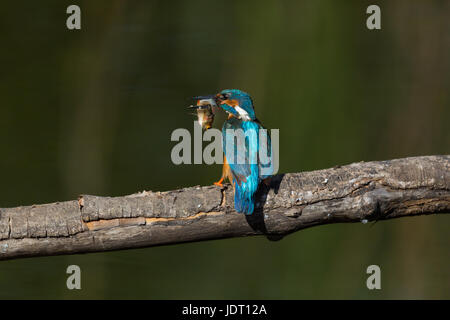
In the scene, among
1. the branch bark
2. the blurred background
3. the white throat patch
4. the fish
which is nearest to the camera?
the branch bark

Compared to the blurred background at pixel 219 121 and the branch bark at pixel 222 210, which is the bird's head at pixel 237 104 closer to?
the branch bark at pixel 222 210

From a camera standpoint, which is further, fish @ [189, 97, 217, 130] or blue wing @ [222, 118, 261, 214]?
fish @ [189, 97, 217, 130]

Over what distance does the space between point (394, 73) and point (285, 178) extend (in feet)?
9.05

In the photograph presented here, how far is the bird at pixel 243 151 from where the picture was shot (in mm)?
1877

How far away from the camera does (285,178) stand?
2.00 m

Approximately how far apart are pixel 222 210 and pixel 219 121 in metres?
2.21

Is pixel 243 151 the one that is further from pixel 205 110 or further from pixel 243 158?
pixel 205 110

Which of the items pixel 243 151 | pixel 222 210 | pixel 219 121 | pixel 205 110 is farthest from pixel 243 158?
pixel 219 121

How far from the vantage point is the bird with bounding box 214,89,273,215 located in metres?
1.88

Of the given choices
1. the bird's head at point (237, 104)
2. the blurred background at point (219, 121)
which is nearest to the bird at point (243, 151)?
the bird's head at point (237, 104)

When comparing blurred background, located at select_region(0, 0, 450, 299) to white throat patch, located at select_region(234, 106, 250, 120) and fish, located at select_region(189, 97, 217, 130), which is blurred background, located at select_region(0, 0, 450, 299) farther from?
white throat patch, located at select_region(234, 106, 250, 120)

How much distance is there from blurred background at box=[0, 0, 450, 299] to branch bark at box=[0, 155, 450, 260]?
1943 mm


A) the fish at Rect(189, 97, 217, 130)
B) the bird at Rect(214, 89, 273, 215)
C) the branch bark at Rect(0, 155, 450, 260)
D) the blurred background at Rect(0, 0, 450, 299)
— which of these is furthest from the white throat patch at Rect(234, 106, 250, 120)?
the blurred background at Rect(0, 0, 450, 299)

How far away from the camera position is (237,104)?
2.34 metres
